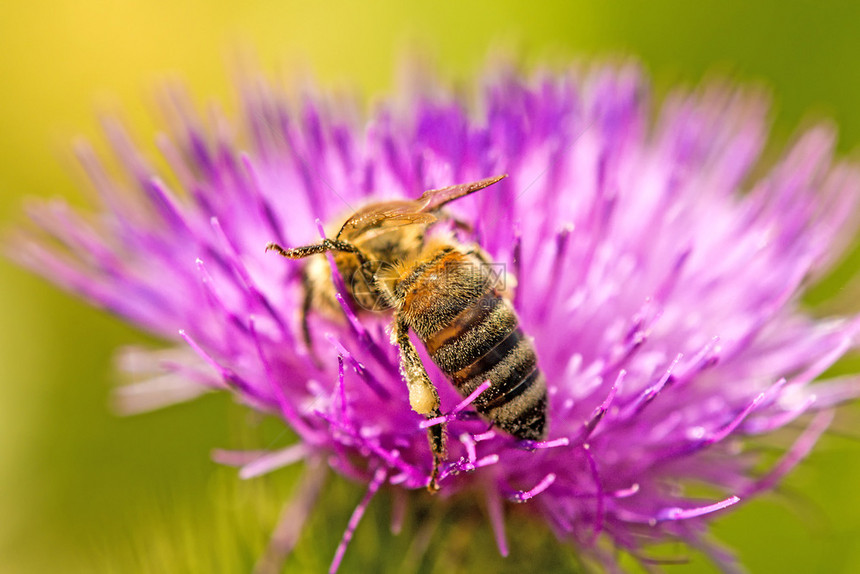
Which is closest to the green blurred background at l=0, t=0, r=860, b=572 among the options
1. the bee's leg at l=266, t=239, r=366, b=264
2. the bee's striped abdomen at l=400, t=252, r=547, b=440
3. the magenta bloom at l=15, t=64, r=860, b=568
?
the magenta bloom at l=15, t=64, r=860, b=568

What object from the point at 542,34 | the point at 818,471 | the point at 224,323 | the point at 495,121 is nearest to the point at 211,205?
the point at 224,323

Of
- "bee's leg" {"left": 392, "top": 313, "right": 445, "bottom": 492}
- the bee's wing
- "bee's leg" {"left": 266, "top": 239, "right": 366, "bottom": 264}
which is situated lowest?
"bee's leg" {"left": 392, "top": 313, "right": 445, "bottom": 492}

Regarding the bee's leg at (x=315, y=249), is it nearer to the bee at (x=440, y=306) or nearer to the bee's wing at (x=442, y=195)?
the bee at (x=440, y=306)

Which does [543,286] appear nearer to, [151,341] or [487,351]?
[487,351]

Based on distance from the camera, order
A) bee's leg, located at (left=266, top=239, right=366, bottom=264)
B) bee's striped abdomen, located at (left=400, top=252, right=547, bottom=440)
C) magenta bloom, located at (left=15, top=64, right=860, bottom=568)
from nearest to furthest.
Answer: bee's striped abdomen, located at (left=400, top=252, right=547, bottom=440)
bee's leg, located at (left=266, top=239, right=366, bottom=264)
magenta bloom, located at (left=15, top=64, right=860, bottom=568)

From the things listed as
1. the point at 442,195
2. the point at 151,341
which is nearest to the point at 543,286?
the point at 442,195

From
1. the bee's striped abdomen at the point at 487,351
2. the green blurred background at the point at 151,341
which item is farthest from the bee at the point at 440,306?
the green blurred background at the point at 151,341

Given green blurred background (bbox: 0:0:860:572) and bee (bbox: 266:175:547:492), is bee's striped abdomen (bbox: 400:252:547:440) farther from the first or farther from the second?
green blurred background (bbox: 0:0:860:572)
